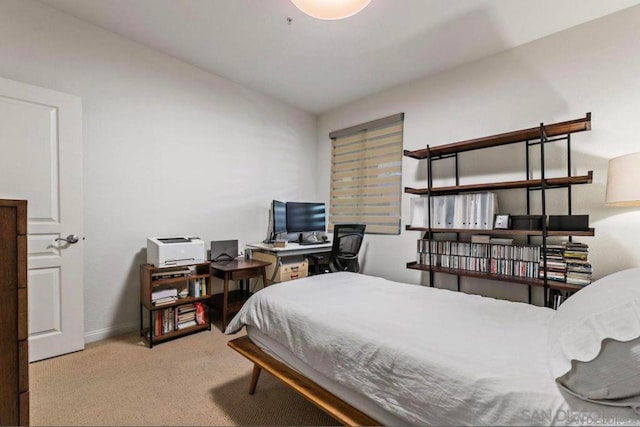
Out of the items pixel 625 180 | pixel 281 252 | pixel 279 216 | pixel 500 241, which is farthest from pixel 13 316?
pixel 625 180

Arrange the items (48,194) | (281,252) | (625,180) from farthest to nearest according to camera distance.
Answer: (281,252)
(48,194)
(625,180)

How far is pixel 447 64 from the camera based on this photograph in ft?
9.53

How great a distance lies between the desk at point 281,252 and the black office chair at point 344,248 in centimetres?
19

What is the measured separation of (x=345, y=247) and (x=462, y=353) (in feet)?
7.07

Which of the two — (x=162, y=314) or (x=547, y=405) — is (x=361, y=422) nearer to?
(x=547, y=405)

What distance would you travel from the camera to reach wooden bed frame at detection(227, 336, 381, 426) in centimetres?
114

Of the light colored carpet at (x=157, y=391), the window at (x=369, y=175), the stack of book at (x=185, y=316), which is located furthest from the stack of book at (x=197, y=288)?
the window at (x=369, y=175)

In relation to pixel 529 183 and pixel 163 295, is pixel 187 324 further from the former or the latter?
pixel 529 183

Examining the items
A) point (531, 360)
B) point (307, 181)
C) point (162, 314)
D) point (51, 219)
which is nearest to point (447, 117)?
point (307, 181)

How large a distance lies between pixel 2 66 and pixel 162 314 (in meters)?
2.23

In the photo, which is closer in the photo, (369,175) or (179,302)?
(179,302)

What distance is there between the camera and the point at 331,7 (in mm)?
1616

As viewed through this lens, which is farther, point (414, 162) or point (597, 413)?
point (414, 162)

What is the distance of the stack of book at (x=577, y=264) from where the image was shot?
204 cm
